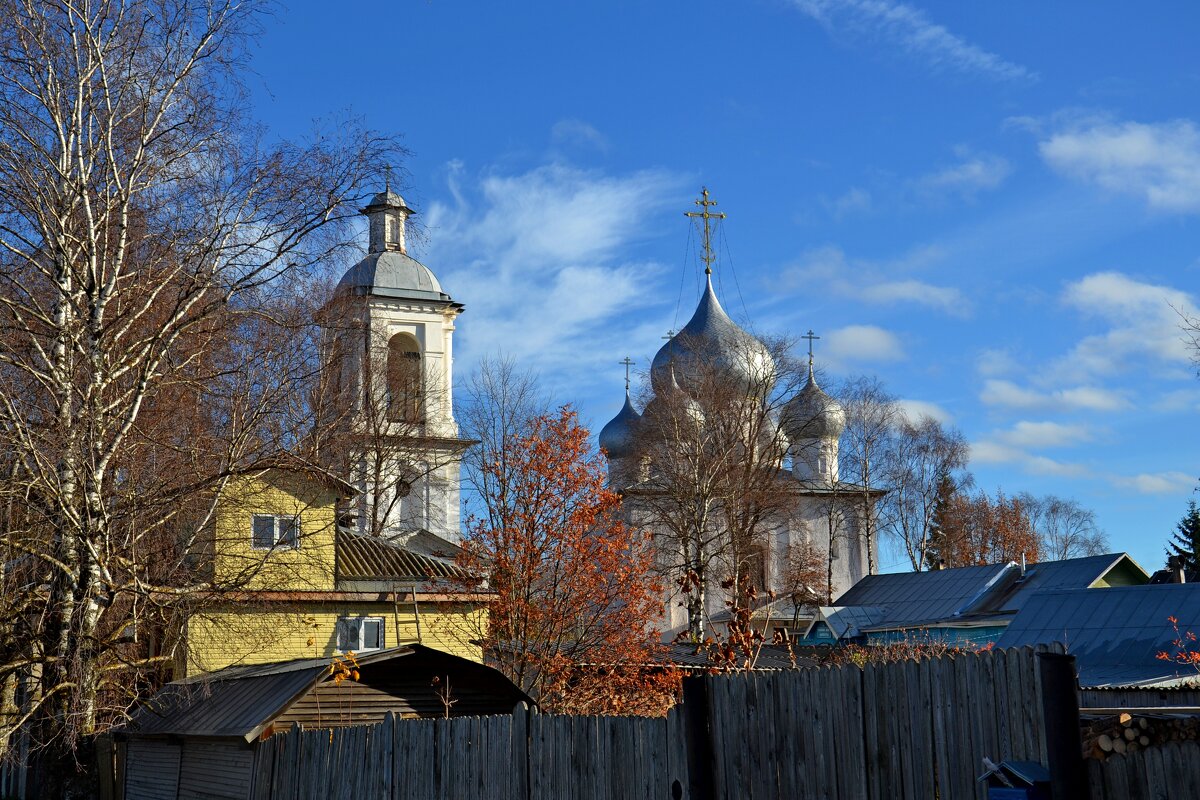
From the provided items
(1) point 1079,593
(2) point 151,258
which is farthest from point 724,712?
(1) point 1079,593

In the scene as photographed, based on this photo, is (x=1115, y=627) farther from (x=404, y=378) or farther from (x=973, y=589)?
(x=404, y=378)

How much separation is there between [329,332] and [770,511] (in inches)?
813

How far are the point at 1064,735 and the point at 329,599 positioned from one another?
820 inches

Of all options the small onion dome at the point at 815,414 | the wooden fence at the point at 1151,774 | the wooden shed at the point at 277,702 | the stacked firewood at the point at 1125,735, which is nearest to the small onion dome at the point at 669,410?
the small onion dome at the point at 815,414

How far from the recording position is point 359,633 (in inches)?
1025

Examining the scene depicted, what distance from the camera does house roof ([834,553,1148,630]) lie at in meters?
39.5

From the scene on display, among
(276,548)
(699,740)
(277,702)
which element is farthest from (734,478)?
(699,740)

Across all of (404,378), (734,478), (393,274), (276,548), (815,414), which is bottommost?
(276,548)

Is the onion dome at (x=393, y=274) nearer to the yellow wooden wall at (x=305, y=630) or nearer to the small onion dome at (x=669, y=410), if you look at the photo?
the small onion dome at (x=669, y=410)

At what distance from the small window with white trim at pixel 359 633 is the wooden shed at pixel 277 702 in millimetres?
6467

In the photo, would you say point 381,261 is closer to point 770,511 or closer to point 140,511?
point 770,511

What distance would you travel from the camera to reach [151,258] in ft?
55.9

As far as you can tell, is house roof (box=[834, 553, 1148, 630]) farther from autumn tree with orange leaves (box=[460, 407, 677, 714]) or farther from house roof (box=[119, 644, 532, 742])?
house roof (box=[119, 644, 532, 742])

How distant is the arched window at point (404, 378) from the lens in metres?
42.4
